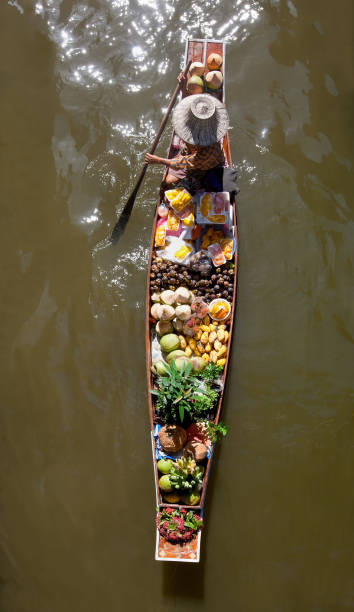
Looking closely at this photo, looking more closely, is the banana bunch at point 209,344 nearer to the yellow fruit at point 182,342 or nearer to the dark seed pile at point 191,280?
the yellow fruit at point 182,342

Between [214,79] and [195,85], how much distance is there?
0.27 metres

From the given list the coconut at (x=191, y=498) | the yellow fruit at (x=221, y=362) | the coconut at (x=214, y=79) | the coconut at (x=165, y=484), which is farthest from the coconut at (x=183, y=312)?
the coconut at (x=214, y=79)

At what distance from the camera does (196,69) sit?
5996 mm

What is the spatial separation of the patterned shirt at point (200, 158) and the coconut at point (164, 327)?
2004 mm

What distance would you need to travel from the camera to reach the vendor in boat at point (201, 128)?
5.18 metres

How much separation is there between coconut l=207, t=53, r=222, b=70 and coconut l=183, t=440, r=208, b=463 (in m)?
4.91

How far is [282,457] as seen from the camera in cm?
619

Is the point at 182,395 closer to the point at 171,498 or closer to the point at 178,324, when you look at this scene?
the point at 178,324

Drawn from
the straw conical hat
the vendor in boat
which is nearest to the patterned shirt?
the vendor in boat

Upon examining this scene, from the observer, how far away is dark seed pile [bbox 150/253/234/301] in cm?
575

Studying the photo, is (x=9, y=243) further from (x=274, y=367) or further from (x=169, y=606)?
(x=169, y=606)

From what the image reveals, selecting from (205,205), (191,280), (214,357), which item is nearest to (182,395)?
(214,357)

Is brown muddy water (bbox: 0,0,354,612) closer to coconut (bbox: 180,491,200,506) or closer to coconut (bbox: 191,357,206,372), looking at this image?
coconut (bbox: 180,491,200,506)

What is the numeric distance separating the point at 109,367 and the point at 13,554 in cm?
277
